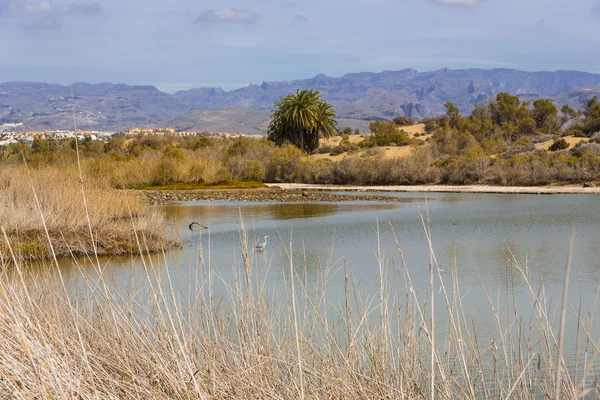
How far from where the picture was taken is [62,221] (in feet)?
42.4

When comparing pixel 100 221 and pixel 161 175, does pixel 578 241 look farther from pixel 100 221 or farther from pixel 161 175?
pixel 161 175

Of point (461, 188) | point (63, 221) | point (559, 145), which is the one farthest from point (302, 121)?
point (63, 221)

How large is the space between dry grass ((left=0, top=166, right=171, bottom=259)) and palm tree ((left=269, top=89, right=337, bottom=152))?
106 ft

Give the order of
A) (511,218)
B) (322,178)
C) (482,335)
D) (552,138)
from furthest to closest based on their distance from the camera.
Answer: (552,138)
(322,178)
(511,218)
(482,335)

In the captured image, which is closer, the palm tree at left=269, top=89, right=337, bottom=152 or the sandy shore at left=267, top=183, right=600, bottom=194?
the sandy shore at left=267, top=183, right=600, bottom=194

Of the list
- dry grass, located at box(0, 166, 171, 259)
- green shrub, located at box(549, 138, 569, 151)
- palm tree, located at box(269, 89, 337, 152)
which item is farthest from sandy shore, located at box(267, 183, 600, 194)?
dry grass, located at box(0, 166, 171, 259)

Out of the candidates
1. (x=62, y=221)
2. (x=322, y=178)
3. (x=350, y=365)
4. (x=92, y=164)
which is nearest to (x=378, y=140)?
(x=322, y=178)

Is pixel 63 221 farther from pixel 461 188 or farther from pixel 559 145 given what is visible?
pixel 559 145

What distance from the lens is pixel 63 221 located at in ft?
42.4

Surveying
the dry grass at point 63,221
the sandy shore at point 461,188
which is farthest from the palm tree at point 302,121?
the dry grass at point 63,221

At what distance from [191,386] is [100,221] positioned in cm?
1069

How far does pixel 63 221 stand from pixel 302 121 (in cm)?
3483

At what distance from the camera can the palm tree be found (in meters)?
47.2

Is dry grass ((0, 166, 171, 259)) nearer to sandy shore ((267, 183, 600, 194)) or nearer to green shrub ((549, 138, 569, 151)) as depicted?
sandy shore ((267, 183, 600, 194))
